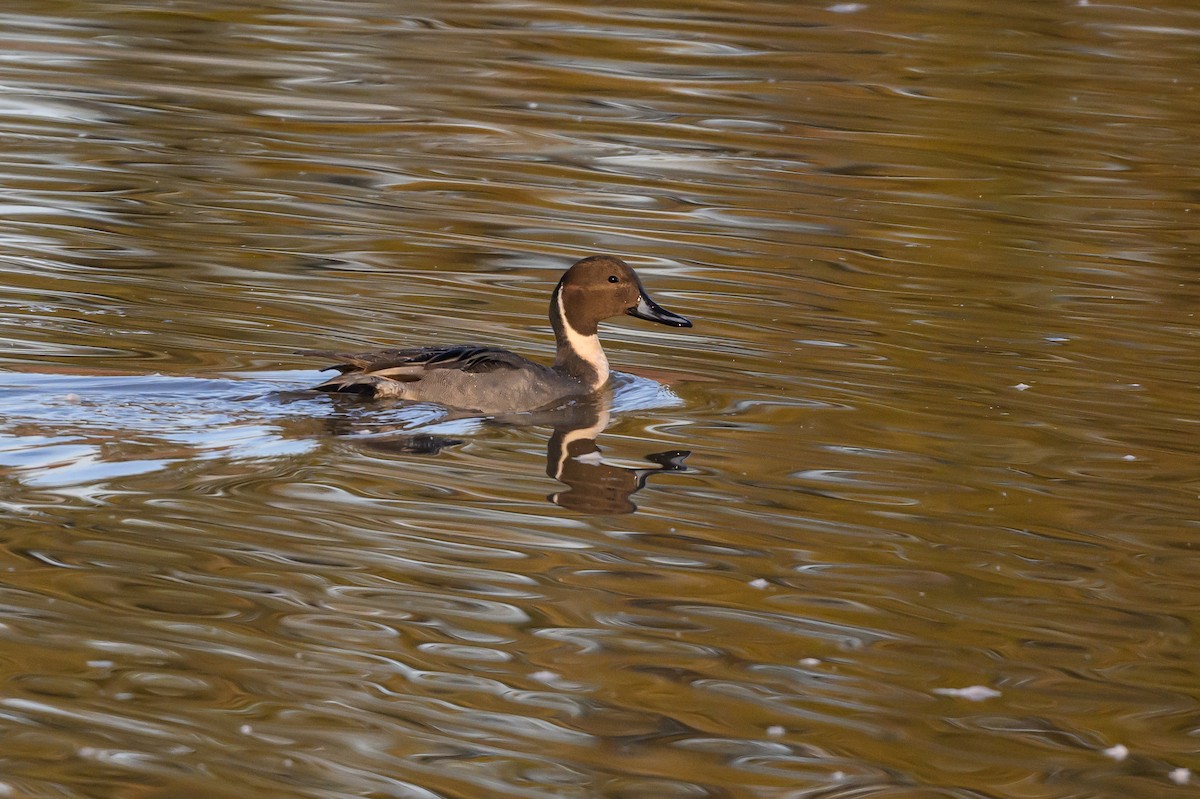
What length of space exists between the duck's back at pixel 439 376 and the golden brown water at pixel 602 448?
11 centimetres

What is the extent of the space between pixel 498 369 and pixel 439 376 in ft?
0.88

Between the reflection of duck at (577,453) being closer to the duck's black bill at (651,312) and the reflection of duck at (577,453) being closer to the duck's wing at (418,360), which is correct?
the duck's wing at (418,360)

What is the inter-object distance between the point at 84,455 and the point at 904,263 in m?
5.79

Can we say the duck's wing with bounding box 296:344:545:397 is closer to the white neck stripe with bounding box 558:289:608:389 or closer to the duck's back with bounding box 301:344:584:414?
the duck's back with bounding box 301:344:584:414

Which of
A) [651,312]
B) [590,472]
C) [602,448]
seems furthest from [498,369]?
[651,312]

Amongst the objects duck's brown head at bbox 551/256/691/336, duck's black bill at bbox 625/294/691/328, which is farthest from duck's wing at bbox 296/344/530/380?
duck's black bill at bbox 625/294/691/328

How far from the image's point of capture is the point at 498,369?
8.05 m

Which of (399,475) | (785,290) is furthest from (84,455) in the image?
(785,290)

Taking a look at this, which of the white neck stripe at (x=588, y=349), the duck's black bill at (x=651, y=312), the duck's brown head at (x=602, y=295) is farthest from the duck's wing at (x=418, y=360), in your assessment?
the duck's black bill at (x=651, y=312)

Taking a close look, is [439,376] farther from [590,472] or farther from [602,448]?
[590,472]

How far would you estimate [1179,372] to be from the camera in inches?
363

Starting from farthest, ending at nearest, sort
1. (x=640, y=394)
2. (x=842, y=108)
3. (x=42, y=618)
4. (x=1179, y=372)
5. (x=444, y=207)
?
(x=842, y=108)
(x=444, y=207)
(x=1179, y=372)
(x=640, y=394)
(x=42, y=618)

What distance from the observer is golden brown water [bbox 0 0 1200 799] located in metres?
4.99

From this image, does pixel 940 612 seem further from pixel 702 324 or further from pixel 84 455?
pixel 702 324
